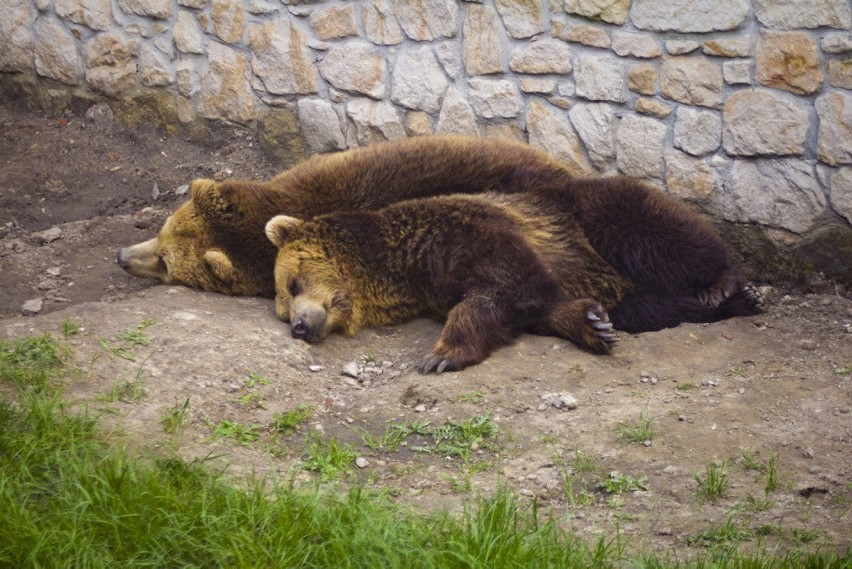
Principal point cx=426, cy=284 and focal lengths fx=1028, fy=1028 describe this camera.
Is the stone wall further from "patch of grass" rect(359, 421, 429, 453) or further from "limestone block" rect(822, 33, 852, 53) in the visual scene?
"patch of grass" rect(359, 421, 429, 453)

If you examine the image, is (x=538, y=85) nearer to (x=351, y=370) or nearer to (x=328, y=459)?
(x=351, y=370)

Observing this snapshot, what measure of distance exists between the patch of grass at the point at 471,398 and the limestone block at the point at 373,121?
2.86 meters

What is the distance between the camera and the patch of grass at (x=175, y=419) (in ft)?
14.6

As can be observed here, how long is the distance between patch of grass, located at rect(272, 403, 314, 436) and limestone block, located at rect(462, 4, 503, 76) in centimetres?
296

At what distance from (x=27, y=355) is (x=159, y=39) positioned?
423 centimetres

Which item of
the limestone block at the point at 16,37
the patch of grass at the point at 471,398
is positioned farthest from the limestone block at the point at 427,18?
the limestone block at the point at 16,37

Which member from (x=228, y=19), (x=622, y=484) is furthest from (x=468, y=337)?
(x=228, y=19)

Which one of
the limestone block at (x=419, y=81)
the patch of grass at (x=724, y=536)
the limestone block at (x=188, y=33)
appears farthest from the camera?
the limestone block at (x=188, y=33)

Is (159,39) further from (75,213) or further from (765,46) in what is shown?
(765,46)

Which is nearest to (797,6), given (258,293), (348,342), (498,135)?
(498,135)

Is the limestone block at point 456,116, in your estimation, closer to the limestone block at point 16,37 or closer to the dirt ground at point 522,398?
the dirt ground at point 522,398

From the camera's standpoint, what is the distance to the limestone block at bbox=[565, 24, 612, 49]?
636 cm

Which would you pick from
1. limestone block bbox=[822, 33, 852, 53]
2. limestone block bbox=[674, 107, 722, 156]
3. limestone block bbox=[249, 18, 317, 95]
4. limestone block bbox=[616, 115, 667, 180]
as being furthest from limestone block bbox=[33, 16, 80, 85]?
limestone block bbox=[822, 33, 852, 53]

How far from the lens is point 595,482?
13.7ft
